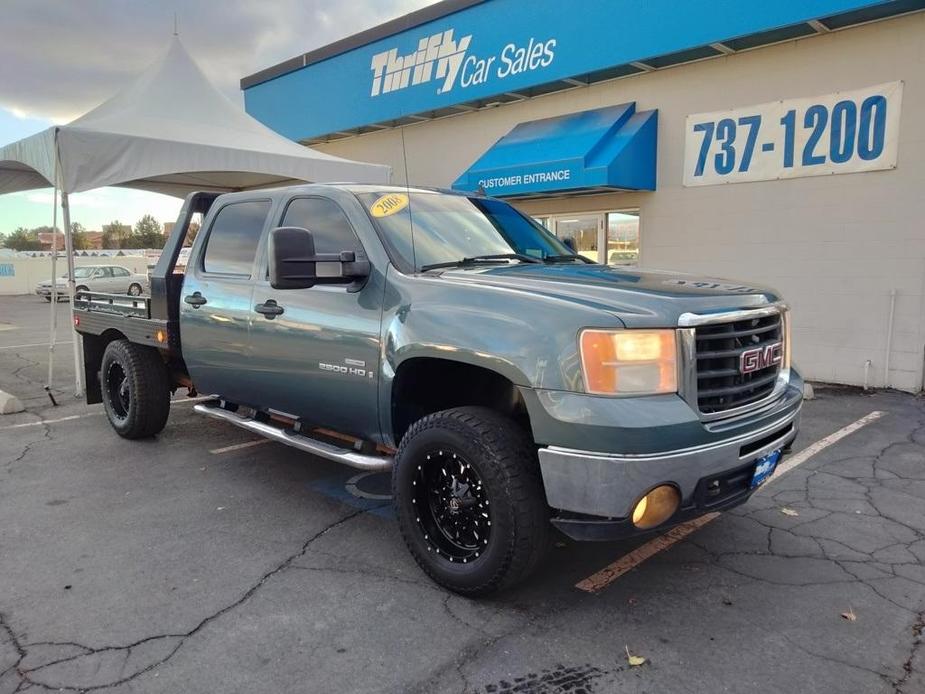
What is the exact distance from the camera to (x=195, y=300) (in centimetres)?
493

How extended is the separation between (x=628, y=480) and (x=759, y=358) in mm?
1005

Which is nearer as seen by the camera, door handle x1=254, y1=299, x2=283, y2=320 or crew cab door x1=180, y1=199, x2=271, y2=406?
door handle x1=254, y1=299, x2=283, y2=320

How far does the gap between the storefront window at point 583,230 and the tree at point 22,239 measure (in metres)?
68.0

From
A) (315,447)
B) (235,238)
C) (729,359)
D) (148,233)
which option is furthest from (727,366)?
(148,233)

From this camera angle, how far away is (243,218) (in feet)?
15.9

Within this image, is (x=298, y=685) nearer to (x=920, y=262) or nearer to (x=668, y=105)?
(x=920, y=262)

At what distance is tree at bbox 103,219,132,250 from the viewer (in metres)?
70.5

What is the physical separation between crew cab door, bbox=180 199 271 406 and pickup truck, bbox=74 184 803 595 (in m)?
0.02

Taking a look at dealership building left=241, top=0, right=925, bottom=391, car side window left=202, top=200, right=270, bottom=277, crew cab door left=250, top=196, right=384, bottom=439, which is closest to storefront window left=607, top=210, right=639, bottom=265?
dealership building left=241, top=0, right=925, bottom=391

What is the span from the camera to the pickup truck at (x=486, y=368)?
281 cm

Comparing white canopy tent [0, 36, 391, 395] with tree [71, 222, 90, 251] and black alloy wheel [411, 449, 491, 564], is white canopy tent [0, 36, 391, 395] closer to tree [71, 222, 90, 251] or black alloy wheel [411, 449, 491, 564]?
black alloy wheel [411, 449, 491, 564]

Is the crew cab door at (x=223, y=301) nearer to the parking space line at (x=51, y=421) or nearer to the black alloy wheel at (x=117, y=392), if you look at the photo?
the black alloy wheel at (x=117, y=392)

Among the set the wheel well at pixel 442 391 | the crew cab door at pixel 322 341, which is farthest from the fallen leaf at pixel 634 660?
the crew cab door at pixel 322 341

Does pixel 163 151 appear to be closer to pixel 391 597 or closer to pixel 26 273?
pixel 391 597
